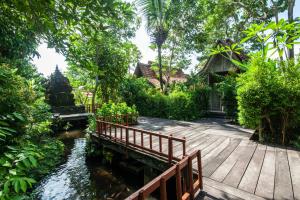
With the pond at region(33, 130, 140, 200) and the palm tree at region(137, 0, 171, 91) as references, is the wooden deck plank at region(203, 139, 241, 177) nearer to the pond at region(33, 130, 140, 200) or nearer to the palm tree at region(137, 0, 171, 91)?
the pond at region(33, 130, 140, 200)

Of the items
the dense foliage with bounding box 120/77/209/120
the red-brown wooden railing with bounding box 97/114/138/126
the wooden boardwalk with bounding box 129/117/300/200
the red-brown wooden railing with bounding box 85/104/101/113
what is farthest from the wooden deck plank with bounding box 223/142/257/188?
A: the red-brown wooden railing with bounding box 85/104/101/113

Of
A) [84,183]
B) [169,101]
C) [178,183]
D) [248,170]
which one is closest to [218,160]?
[248,170]

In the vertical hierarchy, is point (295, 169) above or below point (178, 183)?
below

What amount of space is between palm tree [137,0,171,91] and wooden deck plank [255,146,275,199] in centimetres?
1046

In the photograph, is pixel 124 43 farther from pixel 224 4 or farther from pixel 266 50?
pixel 266 50

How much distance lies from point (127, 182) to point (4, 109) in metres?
4.21

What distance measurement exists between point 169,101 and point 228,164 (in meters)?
7.41

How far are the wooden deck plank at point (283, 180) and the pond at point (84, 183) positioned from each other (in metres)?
3.80

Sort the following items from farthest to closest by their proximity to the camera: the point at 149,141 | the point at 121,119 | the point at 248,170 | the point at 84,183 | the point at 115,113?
1. the point at 115,113
2. the point at 121,119
3. the point at 84,183
4. the point at 149,141
5. the point at 248,170

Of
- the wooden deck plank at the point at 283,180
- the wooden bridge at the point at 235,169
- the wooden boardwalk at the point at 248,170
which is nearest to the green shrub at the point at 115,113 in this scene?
the wooden bridge at the point at 235,169

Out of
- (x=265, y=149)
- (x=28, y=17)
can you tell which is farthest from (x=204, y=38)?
(x=28, y=17)

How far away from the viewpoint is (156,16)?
11.7 metres

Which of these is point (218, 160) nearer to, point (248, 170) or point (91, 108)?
point (248, 170)

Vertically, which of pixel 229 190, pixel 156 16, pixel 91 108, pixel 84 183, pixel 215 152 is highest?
pixel 156 16
